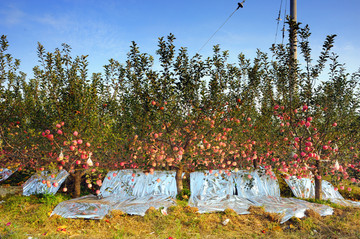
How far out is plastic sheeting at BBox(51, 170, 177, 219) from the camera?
23.1ft

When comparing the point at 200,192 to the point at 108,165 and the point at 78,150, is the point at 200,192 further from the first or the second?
the point at 78,150

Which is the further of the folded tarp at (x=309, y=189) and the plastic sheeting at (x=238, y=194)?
the folded tarp at (x=309, y=189)

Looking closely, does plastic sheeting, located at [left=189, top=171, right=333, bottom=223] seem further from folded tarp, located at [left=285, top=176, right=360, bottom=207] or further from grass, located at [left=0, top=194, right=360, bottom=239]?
→ folded tarp, located at [left=285, top=176, right=360, bottom=207]

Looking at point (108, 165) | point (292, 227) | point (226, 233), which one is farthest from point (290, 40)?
point (108, 165)

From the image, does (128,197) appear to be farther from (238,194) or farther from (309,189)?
(309,189)

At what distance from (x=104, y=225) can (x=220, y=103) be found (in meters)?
4.68

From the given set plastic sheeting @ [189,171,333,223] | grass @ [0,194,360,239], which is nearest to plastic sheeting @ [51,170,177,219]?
A: grass @ [0,194,360,239]

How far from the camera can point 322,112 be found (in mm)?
7773

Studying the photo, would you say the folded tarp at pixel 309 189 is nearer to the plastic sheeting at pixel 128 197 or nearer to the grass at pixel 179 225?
the grass at pixel 179 225

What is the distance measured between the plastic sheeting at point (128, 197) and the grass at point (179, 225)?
28 centimetres

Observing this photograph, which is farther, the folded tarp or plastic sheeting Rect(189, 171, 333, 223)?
the folded tarp

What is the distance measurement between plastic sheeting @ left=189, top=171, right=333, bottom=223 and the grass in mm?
460

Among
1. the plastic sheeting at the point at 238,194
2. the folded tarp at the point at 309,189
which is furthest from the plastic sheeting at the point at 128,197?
the folded tarp at the point at 309,189

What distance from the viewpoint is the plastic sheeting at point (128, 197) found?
277 inches
